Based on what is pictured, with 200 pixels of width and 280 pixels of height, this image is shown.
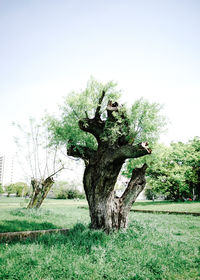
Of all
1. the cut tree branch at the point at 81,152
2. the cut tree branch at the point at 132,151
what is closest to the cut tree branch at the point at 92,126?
the cut tree branch at the point at 81,152

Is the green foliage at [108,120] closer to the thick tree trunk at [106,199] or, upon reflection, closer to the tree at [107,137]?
the tree at [107,137]

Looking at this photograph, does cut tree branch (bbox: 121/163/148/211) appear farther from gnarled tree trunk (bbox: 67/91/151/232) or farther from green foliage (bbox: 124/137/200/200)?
green foliage (bbox: 124/137/200/200)

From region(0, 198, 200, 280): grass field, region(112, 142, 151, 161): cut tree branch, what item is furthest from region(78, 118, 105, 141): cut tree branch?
region(0, 198, 200, 280): grass field

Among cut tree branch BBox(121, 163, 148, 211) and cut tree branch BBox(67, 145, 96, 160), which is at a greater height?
cut tree branch BBox(67, 145, 96, 160)

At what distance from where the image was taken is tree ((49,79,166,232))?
7469mm

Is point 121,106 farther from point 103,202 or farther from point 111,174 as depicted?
point 103,202

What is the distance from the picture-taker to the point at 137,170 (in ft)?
28.6

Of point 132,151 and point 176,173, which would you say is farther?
point 176,173

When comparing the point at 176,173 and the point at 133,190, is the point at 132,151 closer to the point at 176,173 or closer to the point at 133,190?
the point at 133,190

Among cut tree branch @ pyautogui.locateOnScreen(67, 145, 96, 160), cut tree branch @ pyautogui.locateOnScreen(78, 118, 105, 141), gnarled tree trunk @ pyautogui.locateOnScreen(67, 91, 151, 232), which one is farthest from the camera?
cut tree branch @ pyautogui.locateOnScreen(67, 145, 96, 160)

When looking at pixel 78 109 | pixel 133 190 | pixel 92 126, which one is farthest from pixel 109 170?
pixel 78 109

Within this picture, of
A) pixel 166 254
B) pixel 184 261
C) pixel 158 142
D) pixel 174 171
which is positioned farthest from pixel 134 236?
pixel 174 171

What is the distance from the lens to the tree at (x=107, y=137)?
7469 mm

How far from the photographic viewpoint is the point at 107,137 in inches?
304
